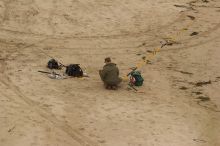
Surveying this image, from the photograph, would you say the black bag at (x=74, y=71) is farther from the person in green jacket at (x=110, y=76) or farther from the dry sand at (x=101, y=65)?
the person in green jacket at (x=110, y=76)

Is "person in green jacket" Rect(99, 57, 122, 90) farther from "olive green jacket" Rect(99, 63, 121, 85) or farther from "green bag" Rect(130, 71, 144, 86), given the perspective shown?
"green bag" Rect(130, 71, 144, 86)

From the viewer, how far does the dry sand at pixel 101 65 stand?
49.0ft

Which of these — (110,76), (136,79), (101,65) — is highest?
(101,65)

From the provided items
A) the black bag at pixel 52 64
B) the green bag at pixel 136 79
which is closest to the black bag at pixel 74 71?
the black bag at pixel 52 64

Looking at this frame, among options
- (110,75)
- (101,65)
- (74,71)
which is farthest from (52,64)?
(110,75)

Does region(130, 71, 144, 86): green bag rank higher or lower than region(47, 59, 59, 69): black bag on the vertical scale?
lower

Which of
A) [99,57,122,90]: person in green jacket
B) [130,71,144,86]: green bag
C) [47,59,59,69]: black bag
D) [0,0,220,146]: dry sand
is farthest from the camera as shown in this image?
[47,59,59,69]: black bag

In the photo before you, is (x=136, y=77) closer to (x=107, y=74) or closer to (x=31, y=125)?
(x=107, y=74)

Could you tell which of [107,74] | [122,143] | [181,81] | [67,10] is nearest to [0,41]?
[67,10]

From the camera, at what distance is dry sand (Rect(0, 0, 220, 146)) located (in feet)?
49.0

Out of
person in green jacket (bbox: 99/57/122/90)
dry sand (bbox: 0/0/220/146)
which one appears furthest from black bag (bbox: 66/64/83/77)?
person in green jacket (bbox: 99/57/122/90)

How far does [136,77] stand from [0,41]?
6802 millimetres

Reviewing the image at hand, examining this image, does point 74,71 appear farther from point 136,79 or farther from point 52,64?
point 136,79

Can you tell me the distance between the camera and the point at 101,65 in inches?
821
